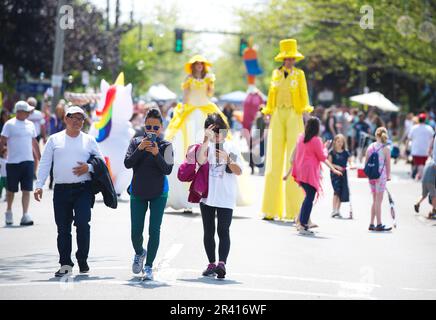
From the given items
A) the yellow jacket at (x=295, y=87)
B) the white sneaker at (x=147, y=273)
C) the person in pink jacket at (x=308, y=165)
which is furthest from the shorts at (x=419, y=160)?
the white sneaker at (x=147, y=273)

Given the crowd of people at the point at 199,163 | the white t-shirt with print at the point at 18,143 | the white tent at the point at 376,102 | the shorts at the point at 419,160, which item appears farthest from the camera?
the white tent at the point at 376,102

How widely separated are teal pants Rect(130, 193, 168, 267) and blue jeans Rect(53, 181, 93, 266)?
1.66 ft

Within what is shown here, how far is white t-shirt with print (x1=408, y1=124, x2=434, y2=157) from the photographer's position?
27266mm

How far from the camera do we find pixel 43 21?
46.7 m

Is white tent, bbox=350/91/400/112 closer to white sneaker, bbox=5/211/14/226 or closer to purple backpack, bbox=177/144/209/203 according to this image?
white sneaker, bbox=5/211/14/226

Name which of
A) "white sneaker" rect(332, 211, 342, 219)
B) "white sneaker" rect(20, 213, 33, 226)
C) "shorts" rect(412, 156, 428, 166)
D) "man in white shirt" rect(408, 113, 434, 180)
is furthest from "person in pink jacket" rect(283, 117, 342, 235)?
"shorts" rect(412, 156, 428, 166)

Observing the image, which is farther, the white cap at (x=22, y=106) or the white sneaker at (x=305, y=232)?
the white cap at (x=22, y=106)

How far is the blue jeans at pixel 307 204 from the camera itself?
52.1 feet

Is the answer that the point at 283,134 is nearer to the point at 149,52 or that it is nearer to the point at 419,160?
the point at 419,160

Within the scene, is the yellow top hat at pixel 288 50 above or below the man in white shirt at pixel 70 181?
above

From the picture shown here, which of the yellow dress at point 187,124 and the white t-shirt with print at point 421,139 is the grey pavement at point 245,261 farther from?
the white t-shirt with print at point 421,139

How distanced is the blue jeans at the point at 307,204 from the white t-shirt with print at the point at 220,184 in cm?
465

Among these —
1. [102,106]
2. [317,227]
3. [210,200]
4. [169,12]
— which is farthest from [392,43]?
[169,12]
